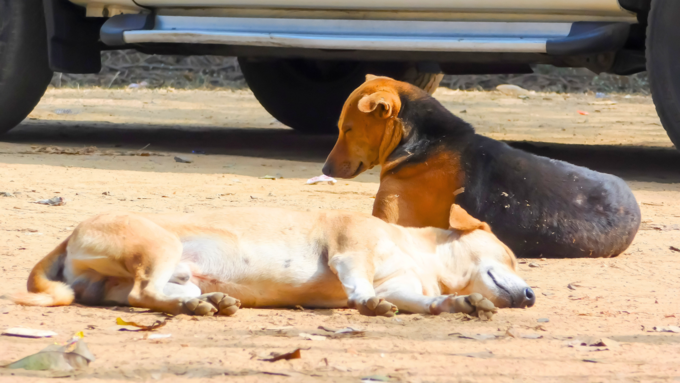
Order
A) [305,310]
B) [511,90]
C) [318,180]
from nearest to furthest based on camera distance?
[305,310] < [318,180] < [511,90]

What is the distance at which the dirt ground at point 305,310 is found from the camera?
7.16 ft

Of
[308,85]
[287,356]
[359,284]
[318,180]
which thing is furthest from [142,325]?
[308,85]

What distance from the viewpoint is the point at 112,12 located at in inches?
253

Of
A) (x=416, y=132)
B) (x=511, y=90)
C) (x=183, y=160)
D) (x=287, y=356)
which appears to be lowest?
(x=511, y=90)

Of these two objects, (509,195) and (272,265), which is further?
(509,195)

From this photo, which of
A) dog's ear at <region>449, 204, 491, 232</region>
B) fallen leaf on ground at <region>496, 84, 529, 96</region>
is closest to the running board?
dog's ear at <region>449, 204, 491, 232</region>

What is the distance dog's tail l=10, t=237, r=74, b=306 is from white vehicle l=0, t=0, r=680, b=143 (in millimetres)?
3182

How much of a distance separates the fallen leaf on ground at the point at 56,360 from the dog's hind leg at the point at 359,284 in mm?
939

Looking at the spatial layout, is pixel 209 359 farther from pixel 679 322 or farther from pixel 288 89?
pixel 288 89

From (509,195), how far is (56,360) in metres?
2.33

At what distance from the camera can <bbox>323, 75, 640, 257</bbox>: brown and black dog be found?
3771 millimetres

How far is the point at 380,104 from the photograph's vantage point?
167 inches

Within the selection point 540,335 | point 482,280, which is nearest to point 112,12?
point 482,280

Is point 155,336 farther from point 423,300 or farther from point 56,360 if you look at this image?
point 423,300
